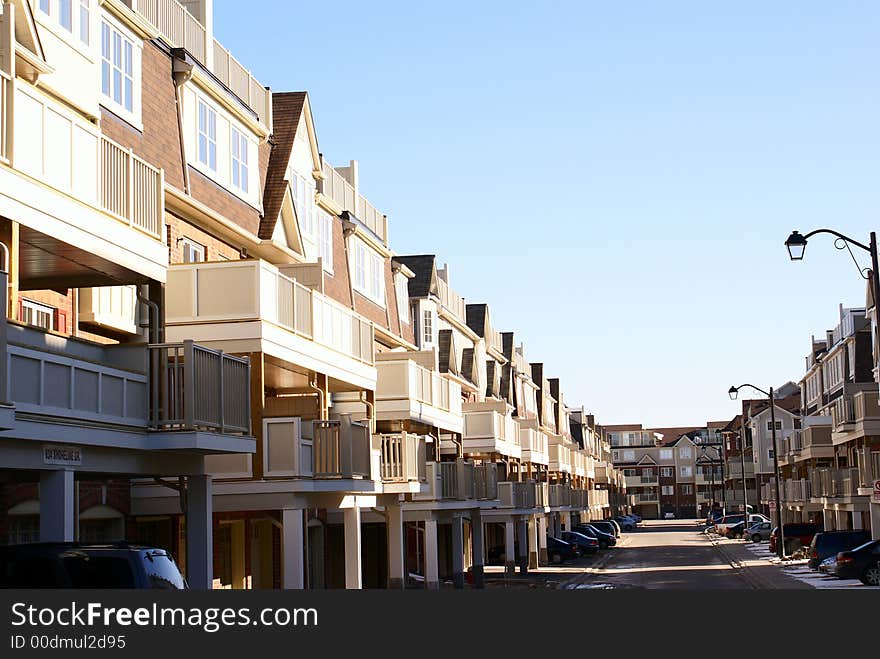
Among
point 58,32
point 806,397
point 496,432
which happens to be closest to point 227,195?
point 58,32

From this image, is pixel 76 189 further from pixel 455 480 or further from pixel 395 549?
pixel 455 480

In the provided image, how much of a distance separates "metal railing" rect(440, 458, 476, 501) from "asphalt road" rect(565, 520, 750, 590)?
469cm

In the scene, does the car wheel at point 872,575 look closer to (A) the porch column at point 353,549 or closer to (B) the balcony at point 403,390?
(B) the balcony at point 403,390

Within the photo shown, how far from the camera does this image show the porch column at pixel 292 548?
2325 centimetres

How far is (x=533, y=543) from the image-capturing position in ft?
194

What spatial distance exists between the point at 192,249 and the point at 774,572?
30.9m

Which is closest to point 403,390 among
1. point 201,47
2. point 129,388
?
point 201,47

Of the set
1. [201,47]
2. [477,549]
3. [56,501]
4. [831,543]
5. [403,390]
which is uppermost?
[201,47]

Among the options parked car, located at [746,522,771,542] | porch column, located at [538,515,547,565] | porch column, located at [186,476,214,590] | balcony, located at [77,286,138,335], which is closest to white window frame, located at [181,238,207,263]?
balcony, located at [77,286,138,335]

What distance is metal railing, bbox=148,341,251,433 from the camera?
1722 centimetres

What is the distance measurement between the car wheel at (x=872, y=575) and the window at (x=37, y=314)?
2683 cm

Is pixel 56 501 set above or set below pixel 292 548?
above

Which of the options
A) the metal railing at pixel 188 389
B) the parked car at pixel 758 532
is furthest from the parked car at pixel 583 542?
the metal railing at pixel 188 389

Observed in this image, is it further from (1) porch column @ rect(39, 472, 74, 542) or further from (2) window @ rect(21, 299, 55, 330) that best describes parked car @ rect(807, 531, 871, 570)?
(1) porch column @ rect(39, 472, 74, 542)
